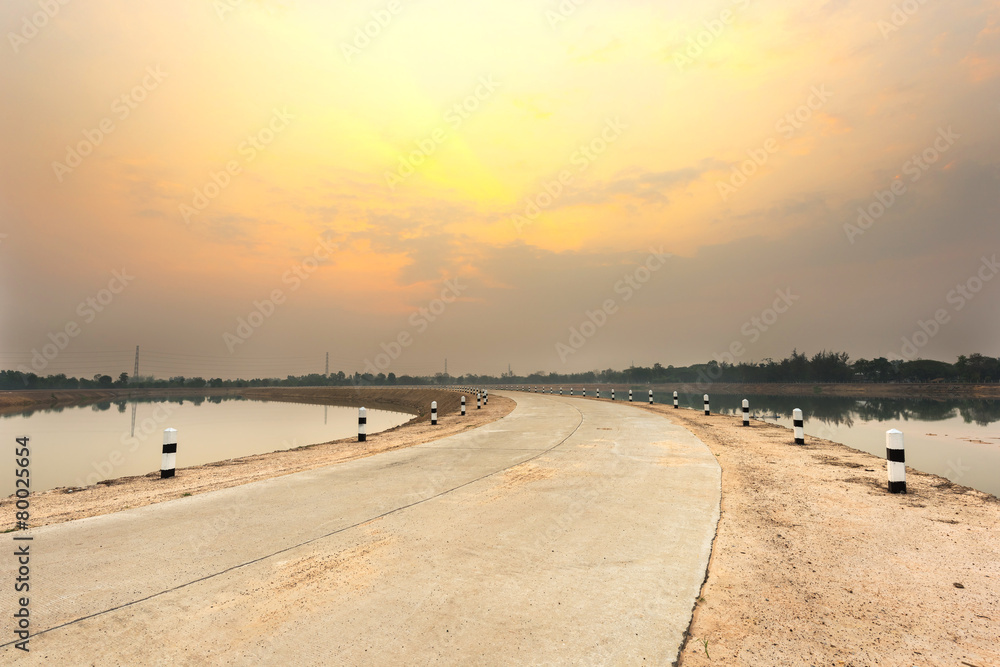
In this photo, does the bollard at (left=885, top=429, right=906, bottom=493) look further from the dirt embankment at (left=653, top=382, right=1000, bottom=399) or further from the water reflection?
the dirt embankment at (left=653, top=382, right=1000, bottom=399)

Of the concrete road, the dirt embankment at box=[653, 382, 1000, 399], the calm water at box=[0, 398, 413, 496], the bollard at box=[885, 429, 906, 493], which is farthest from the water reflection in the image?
the calm water at box=[0, 398, 413, 496]

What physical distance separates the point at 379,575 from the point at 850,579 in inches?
144

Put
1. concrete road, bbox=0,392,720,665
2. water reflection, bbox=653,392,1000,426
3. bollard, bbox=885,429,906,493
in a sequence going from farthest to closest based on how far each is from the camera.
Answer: water reflection, bbox=653,392,1000,426, bollard, bbox=885,429,906,493, concrete road, bbox=0,392,720,665

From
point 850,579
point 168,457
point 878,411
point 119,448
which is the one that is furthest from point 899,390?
point 119,448

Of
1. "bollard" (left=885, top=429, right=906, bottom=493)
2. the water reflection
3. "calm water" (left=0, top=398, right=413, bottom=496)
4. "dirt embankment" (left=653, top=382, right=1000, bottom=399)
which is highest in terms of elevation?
"bollard" (left=885, top=429, right=906, bottom=493)

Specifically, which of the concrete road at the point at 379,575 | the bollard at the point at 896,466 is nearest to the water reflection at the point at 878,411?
the bollard at the point at 896,466

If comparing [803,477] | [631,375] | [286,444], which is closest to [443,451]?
[803,477]

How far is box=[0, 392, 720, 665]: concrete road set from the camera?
263cm

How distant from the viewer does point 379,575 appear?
142 inches

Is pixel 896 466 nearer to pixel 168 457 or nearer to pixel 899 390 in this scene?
pixel 168 457

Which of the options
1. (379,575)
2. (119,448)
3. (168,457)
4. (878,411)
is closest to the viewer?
(379,575)

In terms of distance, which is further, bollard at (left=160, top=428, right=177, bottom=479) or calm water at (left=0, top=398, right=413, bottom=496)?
calm water at (left=0, top=398, right=413, bottom=496)

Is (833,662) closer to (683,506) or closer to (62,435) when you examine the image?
(683,506)

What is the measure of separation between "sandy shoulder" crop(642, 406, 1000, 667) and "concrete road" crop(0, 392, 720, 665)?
286 millimetres
